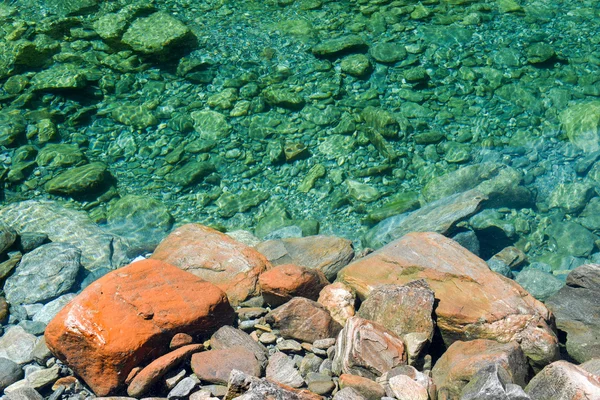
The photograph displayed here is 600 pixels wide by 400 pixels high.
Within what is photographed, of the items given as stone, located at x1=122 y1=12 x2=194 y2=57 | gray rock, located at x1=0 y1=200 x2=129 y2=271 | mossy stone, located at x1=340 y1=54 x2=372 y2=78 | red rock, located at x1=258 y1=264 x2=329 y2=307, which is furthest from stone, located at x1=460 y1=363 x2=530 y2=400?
stone, located at x1=122 y1=12 x2=194 y2=57

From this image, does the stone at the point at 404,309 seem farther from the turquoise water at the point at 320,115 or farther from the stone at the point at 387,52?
the stone at the point at 387,52

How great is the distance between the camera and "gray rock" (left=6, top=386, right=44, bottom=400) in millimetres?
3950

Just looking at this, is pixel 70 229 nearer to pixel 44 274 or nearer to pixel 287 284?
pixel 44 274

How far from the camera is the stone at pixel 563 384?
3.32m

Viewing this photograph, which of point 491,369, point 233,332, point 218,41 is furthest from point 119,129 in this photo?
point 491,369

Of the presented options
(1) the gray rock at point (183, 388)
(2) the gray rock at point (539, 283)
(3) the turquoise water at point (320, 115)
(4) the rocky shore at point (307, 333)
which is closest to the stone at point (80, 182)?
(3) the turquoise water at point (320, 115)

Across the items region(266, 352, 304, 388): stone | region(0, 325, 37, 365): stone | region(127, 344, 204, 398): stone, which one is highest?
region(127, 344, 204, 398): stone

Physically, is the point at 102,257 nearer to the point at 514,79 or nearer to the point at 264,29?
the point at 264,29

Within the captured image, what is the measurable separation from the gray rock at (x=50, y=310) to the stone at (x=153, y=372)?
68.7 inches

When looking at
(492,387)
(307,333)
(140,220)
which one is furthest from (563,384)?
(140,220)

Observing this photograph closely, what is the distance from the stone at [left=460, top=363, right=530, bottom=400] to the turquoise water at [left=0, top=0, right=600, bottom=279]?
3.27 meters

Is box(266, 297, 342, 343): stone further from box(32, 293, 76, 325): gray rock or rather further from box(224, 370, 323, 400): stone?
box(32, 293, 76, 325): gray rock

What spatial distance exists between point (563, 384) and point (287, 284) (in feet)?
7.61

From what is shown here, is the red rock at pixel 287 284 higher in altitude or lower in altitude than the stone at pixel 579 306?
higher
